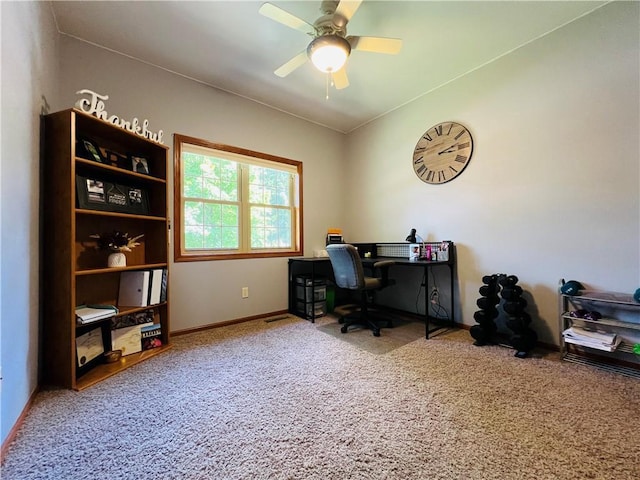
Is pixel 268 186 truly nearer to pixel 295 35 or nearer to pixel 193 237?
pixel 193 237

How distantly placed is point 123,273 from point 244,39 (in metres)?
2.22

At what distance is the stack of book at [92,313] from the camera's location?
1672mm

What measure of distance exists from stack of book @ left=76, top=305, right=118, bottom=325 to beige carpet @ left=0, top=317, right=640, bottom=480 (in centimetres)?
42

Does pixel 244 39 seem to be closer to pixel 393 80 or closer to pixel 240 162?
pixel 240 162

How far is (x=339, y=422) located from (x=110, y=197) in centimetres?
222

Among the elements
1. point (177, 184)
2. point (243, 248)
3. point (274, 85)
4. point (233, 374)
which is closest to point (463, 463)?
point (233, 374)

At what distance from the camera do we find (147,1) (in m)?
1.79

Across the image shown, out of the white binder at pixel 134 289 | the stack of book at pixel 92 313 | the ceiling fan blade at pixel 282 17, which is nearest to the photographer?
the ceiling fan blade at pixel 282 17

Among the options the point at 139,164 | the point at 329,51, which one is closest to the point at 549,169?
the point at 329,51

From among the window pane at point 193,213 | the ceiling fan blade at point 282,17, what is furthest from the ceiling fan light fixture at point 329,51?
the window pane at point 193,213

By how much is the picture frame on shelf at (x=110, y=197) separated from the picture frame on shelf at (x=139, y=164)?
0.16 metres

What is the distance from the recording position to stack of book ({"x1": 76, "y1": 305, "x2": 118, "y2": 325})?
1672mm

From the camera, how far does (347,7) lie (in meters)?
1.63

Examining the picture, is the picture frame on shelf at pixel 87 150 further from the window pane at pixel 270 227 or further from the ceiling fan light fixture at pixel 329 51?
the ceiling fan light fixture at pixel 329 51
